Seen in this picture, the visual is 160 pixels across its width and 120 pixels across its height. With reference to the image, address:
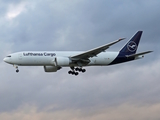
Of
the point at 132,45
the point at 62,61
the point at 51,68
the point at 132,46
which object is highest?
the point at 132,45

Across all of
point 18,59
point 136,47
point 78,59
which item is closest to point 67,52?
point 78,59

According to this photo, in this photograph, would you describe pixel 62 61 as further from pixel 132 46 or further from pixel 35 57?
pixel 132 46

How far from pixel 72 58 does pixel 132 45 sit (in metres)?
13.1

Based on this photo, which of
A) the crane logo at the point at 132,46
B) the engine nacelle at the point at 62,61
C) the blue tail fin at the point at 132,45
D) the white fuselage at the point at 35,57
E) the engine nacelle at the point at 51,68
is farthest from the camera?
the crane logo at the point at 132,46

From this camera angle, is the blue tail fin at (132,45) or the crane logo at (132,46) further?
the crane logo at (132,46)

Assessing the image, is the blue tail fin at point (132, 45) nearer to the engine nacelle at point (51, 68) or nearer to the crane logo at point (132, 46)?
the crane logo at point (132, 46)

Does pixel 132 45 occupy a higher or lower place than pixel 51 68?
higher

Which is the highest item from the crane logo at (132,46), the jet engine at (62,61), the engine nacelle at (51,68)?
the crane logo at (132,46)

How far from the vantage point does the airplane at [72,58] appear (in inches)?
3078

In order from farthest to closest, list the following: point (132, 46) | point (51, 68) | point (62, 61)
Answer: point (132, 46)
point (51, 68)
point (62, 61)

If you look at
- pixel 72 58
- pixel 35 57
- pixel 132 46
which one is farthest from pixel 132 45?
pixel 35 57

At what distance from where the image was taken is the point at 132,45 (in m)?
87.1

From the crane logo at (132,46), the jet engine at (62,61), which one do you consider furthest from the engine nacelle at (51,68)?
the crane logo at (132,46)

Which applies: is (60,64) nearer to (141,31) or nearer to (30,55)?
(30,55)
